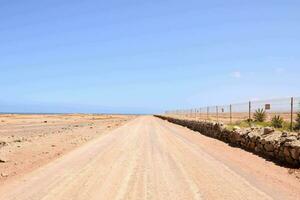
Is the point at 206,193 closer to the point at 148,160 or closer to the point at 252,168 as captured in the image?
the point at 252,168

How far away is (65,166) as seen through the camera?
14.3 meters

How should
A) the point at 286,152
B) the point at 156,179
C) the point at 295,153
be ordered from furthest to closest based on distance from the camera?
1. the point at 286,152
2. the point at 295,153
3. the point at 156,179

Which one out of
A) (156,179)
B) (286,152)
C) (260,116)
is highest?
(260,116)

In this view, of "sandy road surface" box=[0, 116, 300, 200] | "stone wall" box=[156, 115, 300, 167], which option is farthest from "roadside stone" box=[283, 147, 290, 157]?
"sandy road surface" box=[0, 116, 300, 200]

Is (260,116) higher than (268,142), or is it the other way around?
(260,116)

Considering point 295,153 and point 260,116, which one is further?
point 260,116

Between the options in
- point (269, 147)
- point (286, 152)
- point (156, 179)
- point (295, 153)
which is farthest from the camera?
point (269, 147)

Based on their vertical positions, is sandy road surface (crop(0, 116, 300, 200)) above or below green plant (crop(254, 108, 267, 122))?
below

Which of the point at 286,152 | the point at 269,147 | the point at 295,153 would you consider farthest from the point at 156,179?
the point at 269,147

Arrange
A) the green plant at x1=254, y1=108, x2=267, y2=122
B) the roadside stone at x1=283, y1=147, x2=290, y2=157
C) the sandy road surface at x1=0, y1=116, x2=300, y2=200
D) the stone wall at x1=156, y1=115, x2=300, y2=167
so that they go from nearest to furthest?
1. the sandy road surface at x1=0, y1=116, x2=300, y2=200
2. the stone wall at x1=156, y1=115, x2=300, y2=167
3. the roadside stone at x1=283, y1=147, x2=290, y2=157
4. the green plant at x1=254, y1=108, x2=267, y2=122

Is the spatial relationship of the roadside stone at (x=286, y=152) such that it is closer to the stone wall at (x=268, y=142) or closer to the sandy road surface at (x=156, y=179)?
the stone wall at (x=268, y=142)

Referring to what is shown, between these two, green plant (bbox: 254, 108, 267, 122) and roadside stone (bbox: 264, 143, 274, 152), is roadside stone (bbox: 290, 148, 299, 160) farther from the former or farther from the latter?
green plant (bbox: 254, 108, 267, 122)

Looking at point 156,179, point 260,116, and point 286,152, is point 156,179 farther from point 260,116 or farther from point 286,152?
point 260,116

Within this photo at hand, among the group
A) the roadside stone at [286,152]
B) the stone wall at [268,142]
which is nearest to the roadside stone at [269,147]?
the stone wall at [268,142]
